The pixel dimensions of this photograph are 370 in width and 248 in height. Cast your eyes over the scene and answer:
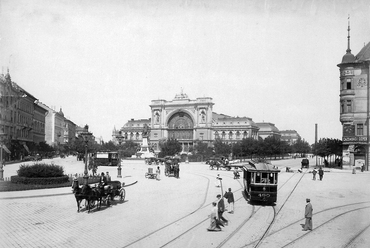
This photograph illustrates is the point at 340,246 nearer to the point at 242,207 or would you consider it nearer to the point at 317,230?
the point at 317,230

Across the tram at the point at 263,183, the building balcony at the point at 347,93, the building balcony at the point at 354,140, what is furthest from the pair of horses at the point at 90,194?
the building balcony at the point at 347,93

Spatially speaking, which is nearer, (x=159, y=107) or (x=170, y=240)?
(x=170, y=240)

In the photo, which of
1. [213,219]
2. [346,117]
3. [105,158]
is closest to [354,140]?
[346,117]

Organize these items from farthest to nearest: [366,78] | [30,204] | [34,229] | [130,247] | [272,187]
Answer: [366,78] < [272,187] < [30,204] < [34,229] < [130,247]

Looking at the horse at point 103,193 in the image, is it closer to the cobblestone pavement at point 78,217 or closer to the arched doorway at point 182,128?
the cobblestone pavement at point 78,217

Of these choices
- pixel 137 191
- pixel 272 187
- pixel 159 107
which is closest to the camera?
pixel 272 187

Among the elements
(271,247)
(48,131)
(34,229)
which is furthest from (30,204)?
(48,131)

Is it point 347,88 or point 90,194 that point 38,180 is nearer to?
point 90,194

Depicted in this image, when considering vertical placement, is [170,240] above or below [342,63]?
below

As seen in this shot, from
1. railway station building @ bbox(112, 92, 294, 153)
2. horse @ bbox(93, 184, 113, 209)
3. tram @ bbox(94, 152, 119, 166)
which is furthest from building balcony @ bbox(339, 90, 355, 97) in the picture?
railway station building @ bbox(112, 92, 294, 153)
